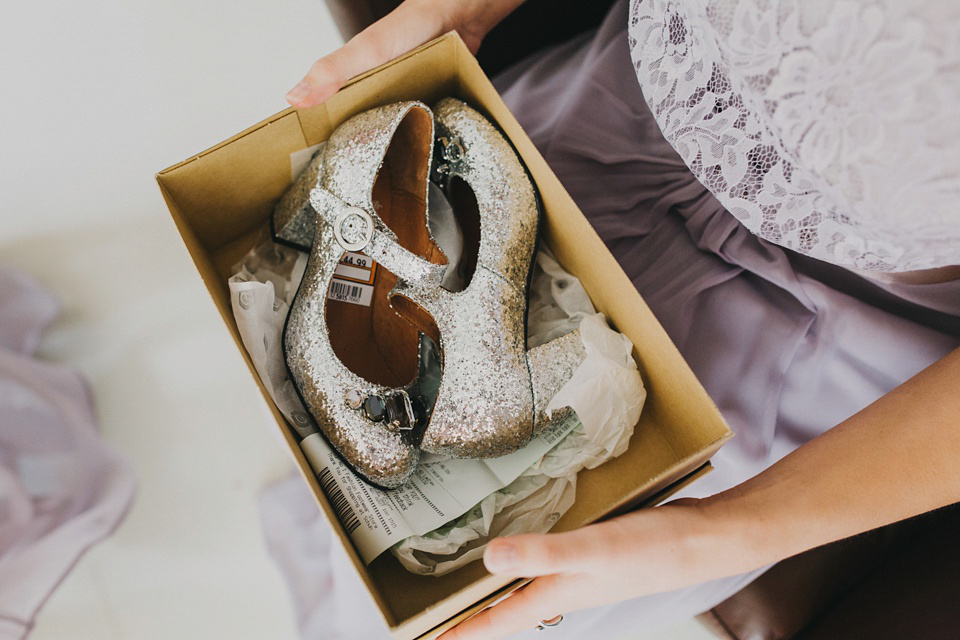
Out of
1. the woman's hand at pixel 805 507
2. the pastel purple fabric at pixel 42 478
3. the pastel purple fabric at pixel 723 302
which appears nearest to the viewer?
the woman's hand at pixel 805 507

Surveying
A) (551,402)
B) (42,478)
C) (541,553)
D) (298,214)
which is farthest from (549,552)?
(42,478)

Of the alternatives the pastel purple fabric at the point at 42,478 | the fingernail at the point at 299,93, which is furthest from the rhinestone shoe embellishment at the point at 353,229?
the pastel purple fabric at the point at 42,478

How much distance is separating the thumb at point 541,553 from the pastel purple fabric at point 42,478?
0.70m

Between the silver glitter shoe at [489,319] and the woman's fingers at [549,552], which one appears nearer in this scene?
the woman's fingers at [549,552]

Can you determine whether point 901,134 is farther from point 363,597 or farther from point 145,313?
point 145,313

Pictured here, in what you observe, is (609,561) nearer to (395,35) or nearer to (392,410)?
(392,410)

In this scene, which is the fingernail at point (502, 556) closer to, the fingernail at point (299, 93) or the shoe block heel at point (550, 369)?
the shoe block heel at point (550, 369)

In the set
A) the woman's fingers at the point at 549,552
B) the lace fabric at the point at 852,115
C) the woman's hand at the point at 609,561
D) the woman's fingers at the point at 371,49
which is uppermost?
the woman's fingers at the point at 371,49

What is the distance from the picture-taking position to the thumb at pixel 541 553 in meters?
0.38

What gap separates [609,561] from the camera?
414 mm

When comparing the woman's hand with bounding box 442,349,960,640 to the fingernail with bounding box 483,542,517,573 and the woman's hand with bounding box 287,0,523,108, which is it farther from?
the woman's hand with bounding box 287,0,523,108

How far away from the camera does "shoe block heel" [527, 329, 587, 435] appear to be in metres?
0.54

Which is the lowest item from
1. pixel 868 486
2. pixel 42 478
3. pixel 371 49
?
pixel 868 486

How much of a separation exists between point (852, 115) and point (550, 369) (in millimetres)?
288
